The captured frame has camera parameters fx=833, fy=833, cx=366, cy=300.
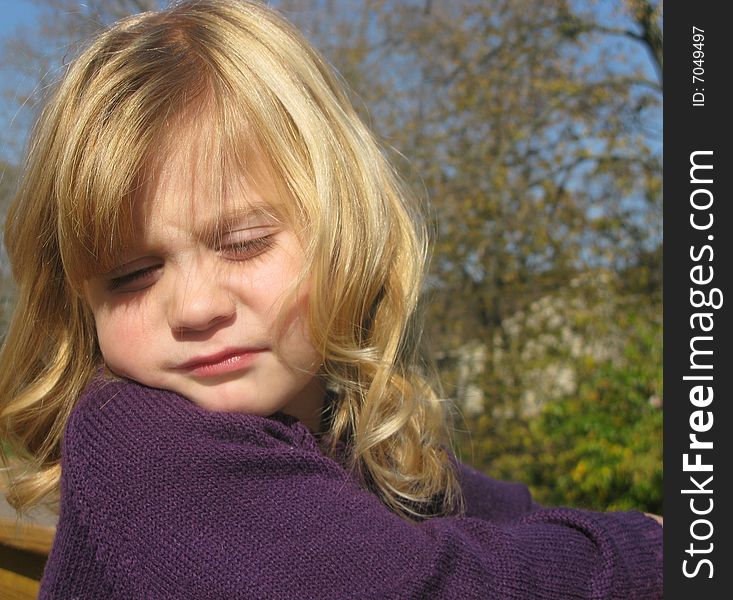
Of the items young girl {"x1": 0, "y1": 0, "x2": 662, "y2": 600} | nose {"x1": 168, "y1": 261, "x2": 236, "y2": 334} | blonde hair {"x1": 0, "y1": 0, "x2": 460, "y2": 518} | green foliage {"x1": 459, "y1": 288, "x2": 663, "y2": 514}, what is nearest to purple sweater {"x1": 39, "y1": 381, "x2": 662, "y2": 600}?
young girl {"x1": 0, "y1": 0, "x2": 662, "y2": 600}

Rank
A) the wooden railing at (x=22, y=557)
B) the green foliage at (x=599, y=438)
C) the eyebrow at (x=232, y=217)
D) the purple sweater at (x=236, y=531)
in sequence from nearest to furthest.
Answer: the purple sweater at (x=236, y=531) < the eyebrow at (x=232, y=217) < the wooden railing at (x=22, y=557) < the green foliage at (x=599, y=438)

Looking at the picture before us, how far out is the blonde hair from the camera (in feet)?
4.45

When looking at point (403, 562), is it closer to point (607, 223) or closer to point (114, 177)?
point (114, 177)

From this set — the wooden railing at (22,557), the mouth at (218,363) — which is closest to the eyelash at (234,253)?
the mouth at (218,363)

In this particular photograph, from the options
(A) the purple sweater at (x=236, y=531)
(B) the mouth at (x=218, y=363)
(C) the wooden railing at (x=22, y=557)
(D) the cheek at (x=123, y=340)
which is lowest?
(C) the wooden railing at (x=22, y=557)

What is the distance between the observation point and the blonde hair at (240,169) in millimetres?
1357

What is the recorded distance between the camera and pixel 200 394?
134cm

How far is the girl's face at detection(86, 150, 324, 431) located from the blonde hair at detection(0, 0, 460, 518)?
0.04 meters

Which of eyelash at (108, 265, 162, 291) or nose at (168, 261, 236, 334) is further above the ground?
eyelash at (108, 265, 162, 291)

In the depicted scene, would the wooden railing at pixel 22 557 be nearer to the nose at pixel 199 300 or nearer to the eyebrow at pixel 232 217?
the nose at pixel 199 300

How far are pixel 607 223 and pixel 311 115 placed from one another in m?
4.25

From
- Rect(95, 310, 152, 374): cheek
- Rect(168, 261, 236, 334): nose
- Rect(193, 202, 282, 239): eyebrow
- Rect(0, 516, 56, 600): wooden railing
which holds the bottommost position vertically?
Rect(0, 516, 56, 600): wooden railing

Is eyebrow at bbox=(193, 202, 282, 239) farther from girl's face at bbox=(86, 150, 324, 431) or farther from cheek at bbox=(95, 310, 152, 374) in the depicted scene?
cheek at bbox=(95, 310, 152, 374)
